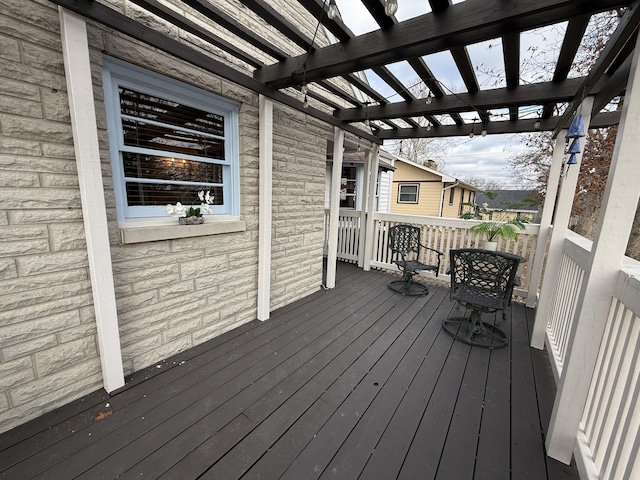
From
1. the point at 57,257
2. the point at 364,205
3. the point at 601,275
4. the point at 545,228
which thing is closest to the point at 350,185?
the point at 364,205

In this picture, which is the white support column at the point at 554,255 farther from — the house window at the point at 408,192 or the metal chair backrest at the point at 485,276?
the house window at the point at 408,192

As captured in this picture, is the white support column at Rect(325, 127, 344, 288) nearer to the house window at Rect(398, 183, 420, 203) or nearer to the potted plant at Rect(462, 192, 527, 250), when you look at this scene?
the potted plant at Rect(462, 192, 527, 250)

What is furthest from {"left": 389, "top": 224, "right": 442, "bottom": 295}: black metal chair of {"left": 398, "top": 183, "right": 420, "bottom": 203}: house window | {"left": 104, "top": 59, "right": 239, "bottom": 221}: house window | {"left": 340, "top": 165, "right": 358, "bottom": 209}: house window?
{"left": 398, "top": 183, "right": 420, "bottom": 203}: house window

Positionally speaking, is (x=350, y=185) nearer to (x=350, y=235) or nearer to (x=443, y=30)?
(x=350, y=235)

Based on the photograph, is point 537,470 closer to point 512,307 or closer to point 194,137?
point 512,307

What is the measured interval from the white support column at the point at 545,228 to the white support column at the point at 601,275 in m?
1.38

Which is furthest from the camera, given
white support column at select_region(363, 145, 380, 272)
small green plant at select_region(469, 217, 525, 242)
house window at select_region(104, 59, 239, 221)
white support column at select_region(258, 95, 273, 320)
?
white support column at select_region(363, 145, 380, 272)

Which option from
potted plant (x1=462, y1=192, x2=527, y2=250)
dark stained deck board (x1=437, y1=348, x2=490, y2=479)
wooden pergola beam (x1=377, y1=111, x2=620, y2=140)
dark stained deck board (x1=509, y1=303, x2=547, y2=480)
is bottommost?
dark stained deck board (x1=509, y1=303, x2=547, y2=480)

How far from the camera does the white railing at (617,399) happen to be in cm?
110

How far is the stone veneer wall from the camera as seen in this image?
1.42m

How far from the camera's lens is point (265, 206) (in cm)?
271

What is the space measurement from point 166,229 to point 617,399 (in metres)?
2.85

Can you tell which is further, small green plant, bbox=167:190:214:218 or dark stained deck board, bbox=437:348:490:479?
small green plant, bbox=167:190:214:218

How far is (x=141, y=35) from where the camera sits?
164 cm
